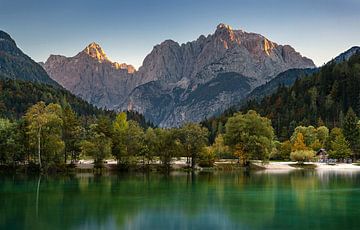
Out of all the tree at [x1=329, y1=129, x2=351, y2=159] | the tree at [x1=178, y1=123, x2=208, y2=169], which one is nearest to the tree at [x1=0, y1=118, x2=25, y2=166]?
the tree at [x1=178, y1=123, x2=208, y2=169]

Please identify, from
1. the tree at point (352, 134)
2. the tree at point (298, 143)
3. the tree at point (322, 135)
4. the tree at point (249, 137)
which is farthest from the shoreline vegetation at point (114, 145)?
the tree at point (322, 135)

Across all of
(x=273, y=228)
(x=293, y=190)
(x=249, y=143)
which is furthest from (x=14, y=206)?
(x=249, y=143)

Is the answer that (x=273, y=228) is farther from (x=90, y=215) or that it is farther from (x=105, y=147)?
(x=105, y=147)

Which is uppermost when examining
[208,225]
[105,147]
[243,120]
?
[243,120]

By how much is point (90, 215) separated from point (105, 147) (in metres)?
59.6

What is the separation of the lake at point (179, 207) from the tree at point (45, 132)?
2778 cm

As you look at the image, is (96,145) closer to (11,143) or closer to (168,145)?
(168,145)

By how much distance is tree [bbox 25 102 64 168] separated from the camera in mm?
87375

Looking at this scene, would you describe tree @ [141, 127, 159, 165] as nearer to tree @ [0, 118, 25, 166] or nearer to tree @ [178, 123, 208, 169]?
tree @ [178, 123, 208, 169]

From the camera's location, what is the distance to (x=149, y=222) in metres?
33.4

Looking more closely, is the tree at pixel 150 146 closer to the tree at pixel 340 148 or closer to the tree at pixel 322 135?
the tree at pixel 340 148

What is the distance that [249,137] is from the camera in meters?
110

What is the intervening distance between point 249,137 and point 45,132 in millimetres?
47390

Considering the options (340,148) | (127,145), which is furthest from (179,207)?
(340,148)
